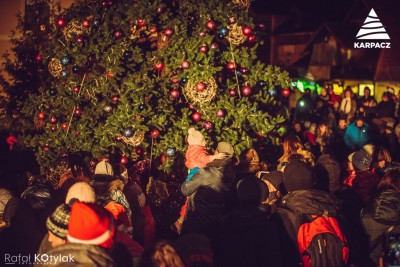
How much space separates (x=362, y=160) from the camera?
7875mm

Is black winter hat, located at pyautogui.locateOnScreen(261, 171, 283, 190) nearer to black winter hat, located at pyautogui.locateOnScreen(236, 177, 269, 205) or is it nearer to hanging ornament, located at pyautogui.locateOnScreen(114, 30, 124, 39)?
black winter hat, located at pyautogui.locateOnScreen(236, 177, 269, 205)

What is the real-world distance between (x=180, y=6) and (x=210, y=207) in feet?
14.0

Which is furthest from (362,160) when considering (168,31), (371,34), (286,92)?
(371,34)

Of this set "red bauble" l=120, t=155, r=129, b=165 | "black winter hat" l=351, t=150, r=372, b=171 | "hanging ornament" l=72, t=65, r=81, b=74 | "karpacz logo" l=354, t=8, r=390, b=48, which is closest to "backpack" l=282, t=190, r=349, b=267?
"black winter hat" l=351, t=150, r=372, b=171

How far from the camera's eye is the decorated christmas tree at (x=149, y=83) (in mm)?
8531

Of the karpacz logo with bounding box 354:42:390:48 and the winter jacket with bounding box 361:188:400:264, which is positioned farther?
the karpacz logo with bounding box 354:42:390:48

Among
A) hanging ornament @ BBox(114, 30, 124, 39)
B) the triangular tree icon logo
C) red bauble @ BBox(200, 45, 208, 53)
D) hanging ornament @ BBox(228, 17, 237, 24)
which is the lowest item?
red bauble @ BBox(200, 45, 208, 53)

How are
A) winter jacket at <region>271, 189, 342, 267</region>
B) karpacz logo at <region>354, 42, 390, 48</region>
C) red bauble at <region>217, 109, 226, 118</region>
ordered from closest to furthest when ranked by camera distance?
winter jacket at <region>271, 189, 342, 267</region> → red bauble at <region>217, 109, 226, 118</region> → karpacz logo at <region>354, 42, 390, 48</region>

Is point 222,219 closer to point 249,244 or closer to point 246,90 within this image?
point 249,244

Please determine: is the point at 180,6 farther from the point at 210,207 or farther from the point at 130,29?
the point at 210,207

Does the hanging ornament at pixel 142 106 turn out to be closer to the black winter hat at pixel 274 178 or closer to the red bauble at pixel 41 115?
the red bauble at pixel 41 115

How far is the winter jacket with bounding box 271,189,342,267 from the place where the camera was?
5.06 metres

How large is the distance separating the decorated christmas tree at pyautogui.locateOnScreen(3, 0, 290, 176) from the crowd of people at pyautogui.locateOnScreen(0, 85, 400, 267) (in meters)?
1.14

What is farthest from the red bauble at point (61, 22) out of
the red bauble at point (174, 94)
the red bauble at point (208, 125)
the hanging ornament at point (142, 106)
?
the red bauble at point (208, 125)
